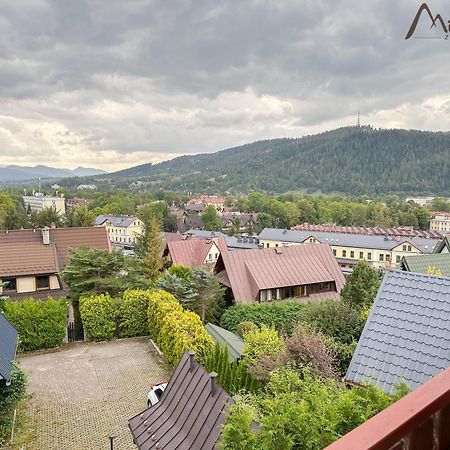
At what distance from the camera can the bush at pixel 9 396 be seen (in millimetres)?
9789

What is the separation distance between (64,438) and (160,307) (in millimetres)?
6028

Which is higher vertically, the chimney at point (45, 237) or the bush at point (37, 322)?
the chimney at point (45, 237)

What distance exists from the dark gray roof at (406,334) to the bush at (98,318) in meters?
11.4

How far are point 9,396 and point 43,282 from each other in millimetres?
13325

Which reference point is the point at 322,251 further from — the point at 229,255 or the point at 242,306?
the point at 242,306

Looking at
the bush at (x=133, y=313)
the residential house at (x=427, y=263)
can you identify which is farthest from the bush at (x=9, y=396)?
the residential house at (x=427, y=263)

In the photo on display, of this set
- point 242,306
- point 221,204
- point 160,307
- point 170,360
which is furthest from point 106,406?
point 221,204

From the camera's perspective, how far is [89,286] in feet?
63.5

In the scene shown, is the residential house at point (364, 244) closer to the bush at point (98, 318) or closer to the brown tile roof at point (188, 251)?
the brown tile roof at point (188, 251)

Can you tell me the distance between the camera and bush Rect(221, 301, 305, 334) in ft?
67.5

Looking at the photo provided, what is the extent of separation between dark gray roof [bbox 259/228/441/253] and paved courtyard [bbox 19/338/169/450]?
4709cm

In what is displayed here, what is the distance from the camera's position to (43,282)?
22.2 metres

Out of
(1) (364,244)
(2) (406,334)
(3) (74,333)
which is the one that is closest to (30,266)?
(3) (74,333)

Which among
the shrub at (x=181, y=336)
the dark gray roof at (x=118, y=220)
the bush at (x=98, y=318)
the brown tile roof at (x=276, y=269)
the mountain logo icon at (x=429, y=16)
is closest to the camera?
the mountain logo icon at (x=429, y=16)
